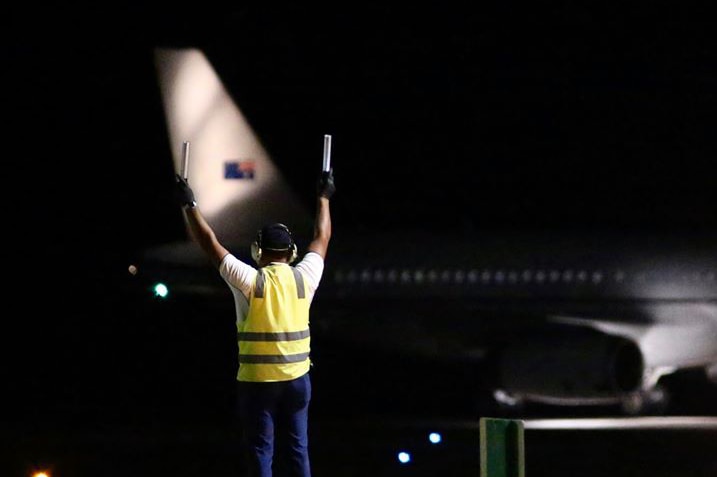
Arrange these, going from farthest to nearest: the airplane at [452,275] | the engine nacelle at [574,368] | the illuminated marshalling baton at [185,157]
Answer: the airplane at [452,275] < the engine nacelle at [574,368] < the illuminated marshalling baton at [185,157]

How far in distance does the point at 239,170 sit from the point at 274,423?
12.6 metres

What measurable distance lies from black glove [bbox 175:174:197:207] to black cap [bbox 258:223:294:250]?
405mm

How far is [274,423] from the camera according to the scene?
729 cm

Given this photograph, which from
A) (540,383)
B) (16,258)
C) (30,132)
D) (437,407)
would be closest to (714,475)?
(540,383)

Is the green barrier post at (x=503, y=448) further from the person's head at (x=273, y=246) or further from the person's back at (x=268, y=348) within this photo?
the person's head at (x=273, y=246)

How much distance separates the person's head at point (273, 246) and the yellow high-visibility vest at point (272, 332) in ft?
0.39

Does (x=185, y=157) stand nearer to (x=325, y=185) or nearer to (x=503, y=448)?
(x=325, y=185)

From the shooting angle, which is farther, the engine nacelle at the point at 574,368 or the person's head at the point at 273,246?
the engine nacelle at the point at 574,368

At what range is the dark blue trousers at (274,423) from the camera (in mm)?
7145

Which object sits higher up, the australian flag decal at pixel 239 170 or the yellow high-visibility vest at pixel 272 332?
the australian flag decal at pixel 239 170

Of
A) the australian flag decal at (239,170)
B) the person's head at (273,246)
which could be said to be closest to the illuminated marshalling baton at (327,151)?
the person's head at (273,246)

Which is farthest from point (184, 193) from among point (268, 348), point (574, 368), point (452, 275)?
point (452, 275)

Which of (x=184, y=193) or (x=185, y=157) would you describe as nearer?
(x=185, y=157)

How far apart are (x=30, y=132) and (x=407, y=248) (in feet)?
41.6
